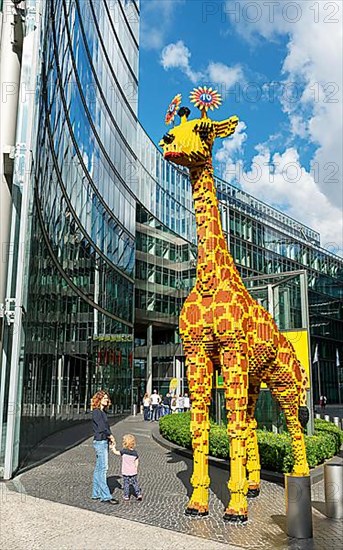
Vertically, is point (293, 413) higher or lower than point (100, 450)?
higher

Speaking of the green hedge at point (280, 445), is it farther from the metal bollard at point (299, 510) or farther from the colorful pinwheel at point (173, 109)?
the colorful pinwheel at point (173, 109)

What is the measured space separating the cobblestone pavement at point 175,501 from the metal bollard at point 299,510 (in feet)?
0.40

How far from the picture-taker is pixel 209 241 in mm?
7887

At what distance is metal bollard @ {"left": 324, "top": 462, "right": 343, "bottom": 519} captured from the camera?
7.37 meters

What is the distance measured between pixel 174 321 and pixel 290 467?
35.4 m

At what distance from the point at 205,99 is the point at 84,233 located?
17040 mm

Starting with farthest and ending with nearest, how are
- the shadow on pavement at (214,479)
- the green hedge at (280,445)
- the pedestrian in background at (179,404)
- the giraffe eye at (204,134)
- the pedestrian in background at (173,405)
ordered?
the pedestrian in background at (173,405)
the pedestrian in background at (179,404)
the green hedge at (280,445)
the shadow on pavement at (214,479)
the giraffe eye at (204,134)

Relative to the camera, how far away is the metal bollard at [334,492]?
7371mm

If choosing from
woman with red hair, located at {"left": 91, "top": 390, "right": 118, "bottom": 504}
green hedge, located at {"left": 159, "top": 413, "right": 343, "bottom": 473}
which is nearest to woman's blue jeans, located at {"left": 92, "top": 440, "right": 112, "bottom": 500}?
woman with red hair, located at {"left": 91, "top": 390, "right": 118, "bottom": 504}

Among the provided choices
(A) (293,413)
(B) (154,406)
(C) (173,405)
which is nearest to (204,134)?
(A) (293,413)

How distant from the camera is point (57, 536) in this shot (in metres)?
6.33

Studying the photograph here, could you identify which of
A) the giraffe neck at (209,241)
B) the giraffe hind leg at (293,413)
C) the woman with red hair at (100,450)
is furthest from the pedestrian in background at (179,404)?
the giraffe neck at (209,241)

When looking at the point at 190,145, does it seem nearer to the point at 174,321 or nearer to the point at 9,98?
the point at 9,98

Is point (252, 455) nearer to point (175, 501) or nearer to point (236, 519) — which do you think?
point (175, 501)
